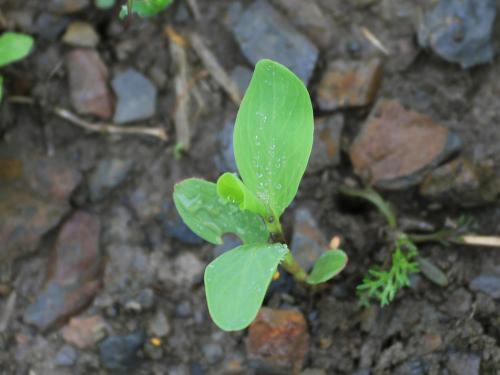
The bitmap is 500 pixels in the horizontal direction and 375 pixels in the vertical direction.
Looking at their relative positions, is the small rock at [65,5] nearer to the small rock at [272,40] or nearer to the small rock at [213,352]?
the small rock at [272,40]

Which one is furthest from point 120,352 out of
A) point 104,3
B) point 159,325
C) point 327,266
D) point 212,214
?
point 104,3

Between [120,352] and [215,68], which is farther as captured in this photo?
[215,68]

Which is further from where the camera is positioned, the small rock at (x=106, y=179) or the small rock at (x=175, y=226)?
the small rock at (x=106, y=179)

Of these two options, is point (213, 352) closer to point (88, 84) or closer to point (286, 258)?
point (286, 258)

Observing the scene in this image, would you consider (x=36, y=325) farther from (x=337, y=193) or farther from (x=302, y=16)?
(x=302, y=16)

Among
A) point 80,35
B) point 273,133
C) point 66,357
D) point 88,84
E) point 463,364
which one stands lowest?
point 66,357

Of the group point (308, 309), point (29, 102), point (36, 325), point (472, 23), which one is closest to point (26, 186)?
point (29, 102)

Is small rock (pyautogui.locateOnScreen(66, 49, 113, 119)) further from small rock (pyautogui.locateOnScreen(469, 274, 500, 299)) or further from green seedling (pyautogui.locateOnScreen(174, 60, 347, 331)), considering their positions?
small rock (pyautogui.locateOnScreen(469, 274, 500, 299))

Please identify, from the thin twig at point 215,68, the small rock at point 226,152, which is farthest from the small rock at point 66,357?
the thin twig at point 215,68
